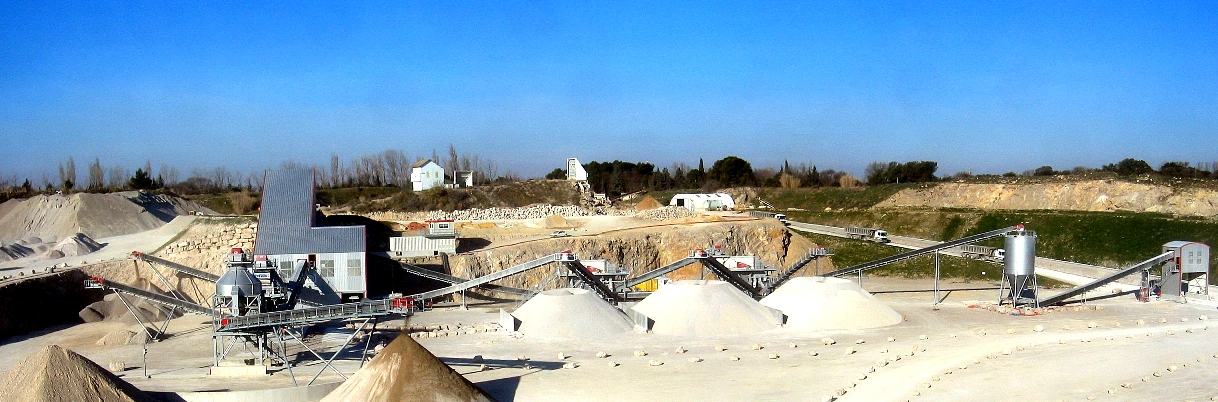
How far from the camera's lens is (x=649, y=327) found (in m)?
40.7

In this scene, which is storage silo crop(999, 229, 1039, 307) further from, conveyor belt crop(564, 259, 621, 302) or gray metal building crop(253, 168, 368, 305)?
gray metal building crop(253, 168, 368, 305)

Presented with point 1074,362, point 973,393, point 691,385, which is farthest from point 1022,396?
point 691,385

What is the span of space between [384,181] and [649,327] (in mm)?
85889

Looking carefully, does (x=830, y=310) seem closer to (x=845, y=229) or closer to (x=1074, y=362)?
(x=1074, y=362)

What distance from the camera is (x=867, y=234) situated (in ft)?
244

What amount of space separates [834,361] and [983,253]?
30.4 m

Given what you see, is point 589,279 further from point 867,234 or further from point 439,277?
point 867,234

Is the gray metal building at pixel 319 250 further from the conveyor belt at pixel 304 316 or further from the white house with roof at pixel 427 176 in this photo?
the white house with roof at pixel 427 176

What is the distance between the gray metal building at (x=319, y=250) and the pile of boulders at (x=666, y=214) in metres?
33.8

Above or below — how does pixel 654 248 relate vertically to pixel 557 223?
below

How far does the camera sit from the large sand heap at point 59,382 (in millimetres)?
22391

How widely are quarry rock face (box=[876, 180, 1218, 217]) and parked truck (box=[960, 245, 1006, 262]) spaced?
21.8 meters

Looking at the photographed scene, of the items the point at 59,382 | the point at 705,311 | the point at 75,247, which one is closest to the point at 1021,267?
the point at 705,311

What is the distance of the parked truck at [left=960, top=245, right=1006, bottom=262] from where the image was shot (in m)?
57.8
